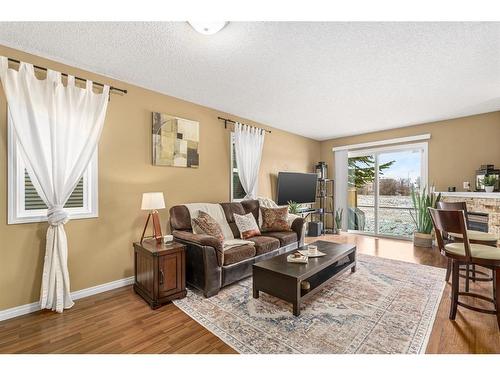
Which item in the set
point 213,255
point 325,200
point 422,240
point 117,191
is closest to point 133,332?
point 213,255

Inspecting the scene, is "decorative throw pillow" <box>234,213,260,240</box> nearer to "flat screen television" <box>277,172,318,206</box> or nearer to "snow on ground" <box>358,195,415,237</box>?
"flat screen television" <box>277,172,318,206</box>

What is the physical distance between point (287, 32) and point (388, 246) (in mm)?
4450

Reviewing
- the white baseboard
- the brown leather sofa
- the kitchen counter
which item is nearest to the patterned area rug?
the brown leather sofa

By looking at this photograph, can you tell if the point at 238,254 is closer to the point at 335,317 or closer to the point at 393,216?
the point at 335,317

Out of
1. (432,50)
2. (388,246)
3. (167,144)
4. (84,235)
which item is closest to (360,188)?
(388,246)

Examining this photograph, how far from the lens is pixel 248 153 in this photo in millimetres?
4355

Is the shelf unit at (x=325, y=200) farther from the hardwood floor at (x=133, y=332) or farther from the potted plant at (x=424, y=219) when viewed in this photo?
the hardwood floor at (x=133, y=332)

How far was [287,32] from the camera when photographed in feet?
6.41

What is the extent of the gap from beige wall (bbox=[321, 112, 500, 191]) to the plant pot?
100 centimetres

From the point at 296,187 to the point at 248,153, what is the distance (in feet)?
5.25

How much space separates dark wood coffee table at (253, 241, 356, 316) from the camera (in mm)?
2057

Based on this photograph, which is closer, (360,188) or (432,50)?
(432,50)

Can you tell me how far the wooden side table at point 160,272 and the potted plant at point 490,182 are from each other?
5.08 m
